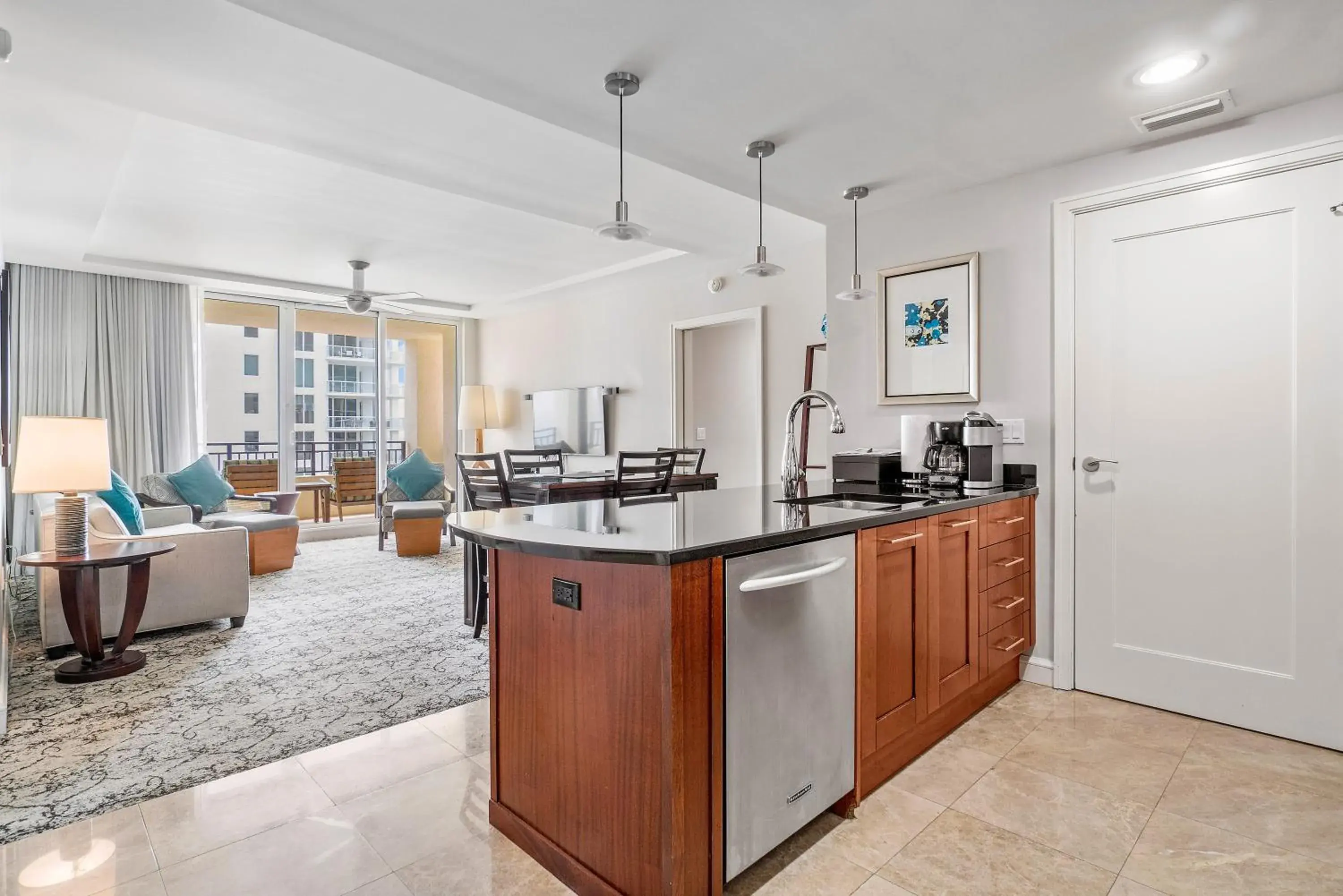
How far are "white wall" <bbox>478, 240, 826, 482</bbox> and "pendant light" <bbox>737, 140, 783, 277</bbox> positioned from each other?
53.2 inches

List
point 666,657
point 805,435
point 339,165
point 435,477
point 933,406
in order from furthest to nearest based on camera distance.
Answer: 1. point 435,477
2. point 805,435
3. point 339,165
4. point 933,406
5. point 666,657

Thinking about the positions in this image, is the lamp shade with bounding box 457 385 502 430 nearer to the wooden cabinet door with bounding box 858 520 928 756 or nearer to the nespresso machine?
the nespresso machine

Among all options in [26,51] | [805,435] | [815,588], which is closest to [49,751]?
[26,51]

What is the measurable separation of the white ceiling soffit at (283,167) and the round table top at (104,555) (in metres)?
1.84

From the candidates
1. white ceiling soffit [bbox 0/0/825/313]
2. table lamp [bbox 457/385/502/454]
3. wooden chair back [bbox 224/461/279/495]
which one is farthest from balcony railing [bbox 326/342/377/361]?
wooden chair back [bbox 224/461/279/495]

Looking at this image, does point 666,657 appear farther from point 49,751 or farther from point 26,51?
point 26,51

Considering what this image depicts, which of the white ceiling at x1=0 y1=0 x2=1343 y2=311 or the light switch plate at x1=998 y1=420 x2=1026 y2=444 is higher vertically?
the white ceiling at x1=0 y1=0 x2=1343 y2=311

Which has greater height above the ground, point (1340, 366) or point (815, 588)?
point (1340, 366)

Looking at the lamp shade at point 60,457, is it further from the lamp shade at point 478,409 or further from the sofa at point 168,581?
the lamp shade at point 478,409

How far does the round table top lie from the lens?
2.93m

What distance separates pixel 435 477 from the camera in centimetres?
663

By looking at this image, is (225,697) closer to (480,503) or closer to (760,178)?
(480,503)

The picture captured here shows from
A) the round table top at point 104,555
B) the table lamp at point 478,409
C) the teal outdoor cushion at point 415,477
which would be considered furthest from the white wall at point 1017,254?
the table lamp at point 478,409

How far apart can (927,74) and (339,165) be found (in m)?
2.92
